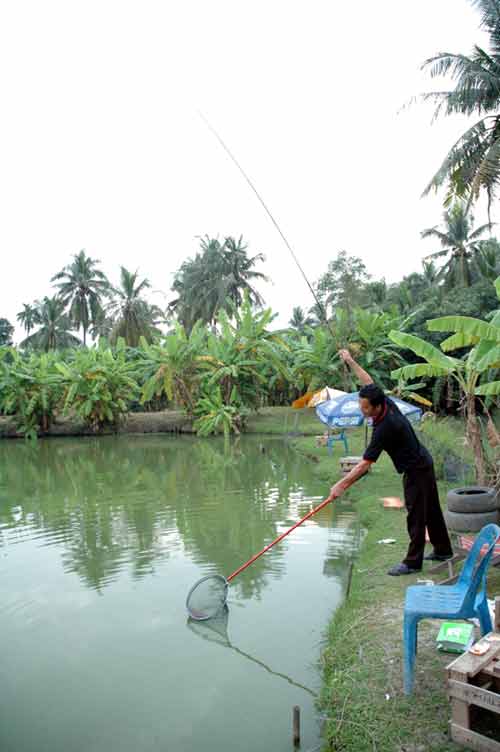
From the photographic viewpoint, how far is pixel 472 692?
8.93ft

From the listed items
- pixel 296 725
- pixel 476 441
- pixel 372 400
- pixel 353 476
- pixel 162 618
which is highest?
pixel 372 400

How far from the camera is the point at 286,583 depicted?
19.5 feet

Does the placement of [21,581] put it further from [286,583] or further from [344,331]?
[344,331]

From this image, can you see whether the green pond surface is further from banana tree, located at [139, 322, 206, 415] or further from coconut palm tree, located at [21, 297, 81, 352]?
coconut palm tree, located at [21, 297, 81, 352]

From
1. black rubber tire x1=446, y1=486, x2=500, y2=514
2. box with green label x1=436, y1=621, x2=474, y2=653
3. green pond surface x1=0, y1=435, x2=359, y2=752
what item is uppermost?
black rubber tire x1=446, y1=486, x2=500, y2=514

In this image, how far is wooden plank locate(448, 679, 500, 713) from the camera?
104 inches

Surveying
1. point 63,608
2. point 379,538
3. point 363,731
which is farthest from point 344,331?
point 363,731

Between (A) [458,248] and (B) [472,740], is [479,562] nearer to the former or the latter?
(B) [472,740]

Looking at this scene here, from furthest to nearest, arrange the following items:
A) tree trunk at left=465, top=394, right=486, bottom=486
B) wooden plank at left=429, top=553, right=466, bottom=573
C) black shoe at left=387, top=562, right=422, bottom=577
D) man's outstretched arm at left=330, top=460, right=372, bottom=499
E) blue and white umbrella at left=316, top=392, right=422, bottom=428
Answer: blue and white umbrella at left=316, top=392, right=422, bottom=428
tree trunk at left=465, top=394, right=486, bottom=486
black shoe at left=387, top=562, right=422, bottom=577
wooden plank at left=429, top=553, right=466, bottom=573
man's outstretched arm at left=330, top=460, right=372, bottom=499

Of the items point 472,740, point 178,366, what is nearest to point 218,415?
point 178,366

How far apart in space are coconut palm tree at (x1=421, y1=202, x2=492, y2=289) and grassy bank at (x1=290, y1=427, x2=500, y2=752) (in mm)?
29597

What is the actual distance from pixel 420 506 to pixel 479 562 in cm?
140

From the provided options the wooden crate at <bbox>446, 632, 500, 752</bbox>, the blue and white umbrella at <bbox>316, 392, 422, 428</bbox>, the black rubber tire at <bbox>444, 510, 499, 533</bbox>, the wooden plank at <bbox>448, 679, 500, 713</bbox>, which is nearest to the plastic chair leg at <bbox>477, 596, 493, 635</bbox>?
the wooden crate at <bbox>446, 632, 500, 752</bbox>

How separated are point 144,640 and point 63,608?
1198mm
